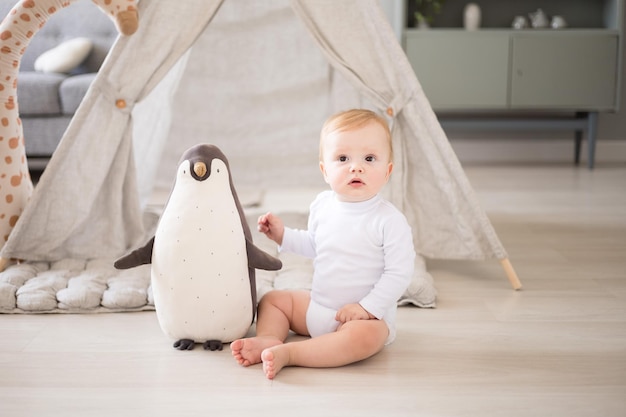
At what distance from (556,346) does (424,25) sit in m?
3.06

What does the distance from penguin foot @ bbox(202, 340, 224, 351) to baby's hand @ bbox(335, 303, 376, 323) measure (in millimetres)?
247

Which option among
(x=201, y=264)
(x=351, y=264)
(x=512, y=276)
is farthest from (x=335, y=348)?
(x=512, y=276)

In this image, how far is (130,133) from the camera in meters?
2.14

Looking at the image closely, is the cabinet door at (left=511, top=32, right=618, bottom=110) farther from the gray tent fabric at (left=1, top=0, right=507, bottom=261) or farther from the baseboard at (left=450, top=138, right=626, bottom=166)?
the gray tent fabric at (left=1, top=0, right=507, bottom=261)

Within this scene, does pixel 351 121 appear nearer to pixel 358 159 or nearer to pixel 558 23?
pixel 358 159

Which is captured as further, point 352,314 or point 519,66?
point 519,66

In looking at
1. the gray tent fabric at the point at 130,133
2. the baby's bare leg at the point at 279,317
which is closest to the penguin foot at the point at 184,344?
the baby's bare leg at the point at 279,317

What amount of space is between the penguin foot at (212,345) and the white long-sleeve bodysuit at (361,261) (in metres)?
0.18

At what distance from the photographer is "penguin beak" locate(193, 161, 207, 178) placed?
1.53 metres

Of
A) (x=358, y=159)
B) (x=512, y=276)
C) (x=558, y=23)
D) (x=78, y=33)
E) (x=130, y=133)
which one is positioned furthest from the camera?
(x=558, y=23)

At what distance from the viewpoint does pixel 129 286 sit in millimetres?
1876

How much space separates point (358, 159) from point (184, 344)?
0.50 m

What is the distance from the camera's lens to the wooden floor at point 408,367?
1290 millimetres

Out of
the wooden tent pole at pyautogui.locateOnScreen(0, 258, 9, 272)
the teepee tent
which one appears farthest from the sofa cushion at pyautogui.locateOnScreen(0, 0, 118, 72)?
the wooden tent pole at pyautogui.locateOnScreen(0, 258, 9, 272)
